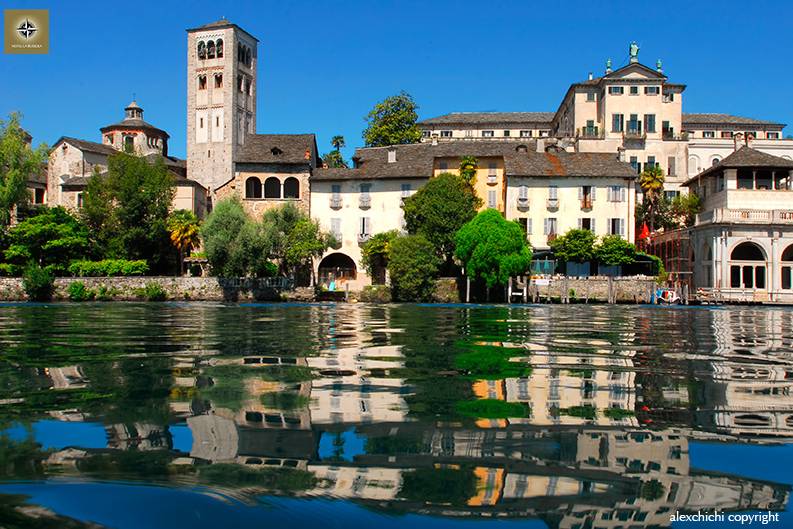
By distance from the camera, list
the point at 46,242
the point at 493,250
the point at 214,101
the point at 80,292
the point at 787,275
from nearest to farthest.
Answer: the point at 493,250 < the point at 787,275 < the point at 80,292 < the point at 46,242 < the point at 214,101

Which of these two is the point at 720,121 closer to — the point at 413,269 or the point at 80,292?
the point at 413,269

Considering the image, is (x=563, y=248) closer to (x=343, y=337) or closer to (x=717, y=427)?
(x=343, y=337)

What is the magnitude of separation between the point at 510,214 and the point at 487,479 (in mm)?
52425

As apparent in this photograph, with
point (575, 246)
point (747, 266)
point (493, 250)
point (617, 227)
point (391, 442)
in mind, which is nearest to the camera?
point (391, 442)

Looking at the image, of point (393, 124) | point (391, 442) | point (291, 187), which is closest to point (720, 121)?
point (393, 124)

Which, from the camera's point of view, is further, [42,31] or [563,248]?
[563,248]

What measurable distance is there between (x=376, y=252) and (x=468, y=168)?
393 inches

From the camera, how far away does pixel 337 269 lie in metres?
59.4

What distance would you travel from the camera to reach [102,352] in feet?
46.7

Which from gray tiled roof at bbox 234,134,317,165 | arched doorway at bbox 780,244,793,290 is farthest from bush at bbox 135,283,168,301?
arched doorway at bbox 780,244,793,290

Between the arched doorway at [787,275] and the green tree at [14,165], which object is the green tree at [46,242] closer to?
the green tree at [14,165]

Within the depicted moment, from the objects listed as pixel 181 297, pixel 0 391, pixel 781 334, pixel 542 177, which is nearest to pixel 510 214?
pixel 542 177
